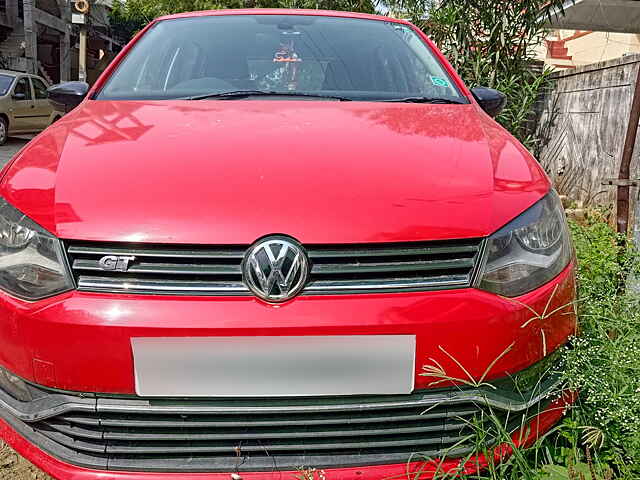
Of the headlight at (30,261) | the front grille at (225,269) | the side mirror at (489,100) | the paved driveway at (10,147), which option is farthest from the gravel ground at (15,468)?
the paved driveway at (10,147)

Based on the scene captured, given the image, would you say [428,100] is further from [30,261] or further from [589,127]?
[589,127]

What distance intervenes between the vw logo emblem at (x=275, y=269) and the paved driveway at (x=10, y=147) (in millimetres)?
8822

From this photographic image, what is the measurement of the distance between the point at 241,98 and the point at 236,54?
436 millimetres

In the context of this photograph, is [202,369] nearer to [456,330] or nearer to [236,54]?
[456,330]

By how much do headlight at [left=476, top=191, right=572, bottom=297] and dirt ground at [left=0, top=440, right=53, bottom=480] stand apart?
148 centimetres

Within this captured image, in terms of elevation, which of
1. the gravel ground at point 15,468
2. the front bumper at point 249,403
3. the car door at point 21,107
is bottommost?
the car door at point 21,107

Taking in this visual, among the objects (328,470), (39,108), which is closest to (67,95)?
(328,470)

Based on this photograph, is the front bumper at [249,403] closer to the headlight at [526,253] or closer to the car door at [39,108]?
the headlight at [526,253]

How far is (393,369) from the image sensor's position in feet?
4.52

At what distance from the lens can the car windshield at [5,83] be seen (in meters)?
12.3

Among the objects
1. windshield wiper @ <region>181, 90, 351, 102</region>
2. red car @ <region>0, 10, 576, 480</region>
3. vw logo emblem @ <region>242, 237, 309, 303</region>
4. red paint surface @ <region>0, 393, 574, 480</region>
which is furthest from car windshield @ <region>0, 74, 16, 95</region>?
vw logo emblem @ <region>242, 237, 309, 303</region>

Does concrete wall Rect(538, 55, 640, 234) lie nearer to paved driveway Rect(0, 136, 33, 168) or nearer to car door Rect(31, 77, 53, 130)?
paved driveway Rect(0, 136, 33, 168)

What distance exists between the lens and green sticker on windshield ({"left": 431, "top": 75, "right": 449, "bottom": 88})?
248 cm

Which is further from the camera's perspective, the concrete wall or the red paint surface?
the concrete wall
